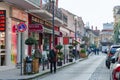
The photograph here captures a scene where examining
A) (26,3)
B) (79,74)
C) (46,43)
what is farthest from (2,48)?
(46,43)

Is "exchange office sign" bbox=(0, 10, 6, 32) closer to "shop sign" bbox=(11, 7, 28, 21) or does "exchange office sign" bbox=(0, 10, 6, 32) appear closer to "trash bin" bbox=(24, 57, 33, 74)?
"shop sign" bbox=(11, 7, 28, 21)

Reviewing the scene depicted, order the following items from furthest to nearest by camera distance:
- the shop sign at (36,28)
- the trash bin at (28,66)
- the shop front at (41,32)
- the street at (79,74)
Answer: the shop front at (41,32)
the shop sign at (36,28)
the trash bin at (28,66)
the street at (79,74)

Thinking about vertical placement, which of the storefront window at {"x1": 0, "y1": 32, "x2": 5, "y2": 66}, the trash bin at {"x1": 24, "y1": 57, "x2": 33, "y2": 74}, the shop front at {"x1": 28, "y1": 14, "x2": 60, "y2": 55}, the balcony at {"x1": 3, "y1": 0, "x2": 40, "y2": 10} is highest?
the balcony at {"x1": 3, "y1": 0, "x2": 40, "y2": 10}

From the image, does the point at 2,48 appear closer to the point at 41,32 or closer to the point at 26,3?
the point at 26,3

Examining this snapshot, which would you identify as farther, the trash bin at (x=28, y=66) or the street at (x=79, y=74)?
the trash bin at (x=28, y=66)

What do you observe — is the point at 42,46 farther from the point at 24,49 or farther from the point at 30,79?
the point at 30,79

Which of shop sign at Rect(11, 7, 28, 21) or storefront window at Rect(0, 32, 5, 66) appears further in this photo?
shop sign at Rect(11, 7, 28, 21)

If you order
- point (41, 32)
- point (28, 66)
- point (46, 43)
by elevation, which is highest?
point (41, 32)

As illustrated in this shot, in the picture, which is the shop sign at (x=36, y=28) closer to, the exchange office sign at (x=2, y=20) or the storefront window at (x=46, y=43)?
the exchange office sign at (x=2, y=20)

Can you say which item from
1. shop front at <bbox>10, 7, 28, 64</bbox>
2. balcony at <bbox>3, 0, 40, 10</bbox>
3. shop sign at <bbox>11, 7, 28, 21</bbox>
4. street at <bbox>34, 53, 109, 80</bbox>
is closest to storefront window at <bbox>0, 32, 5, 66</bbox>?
shop front at <bbox>10, 7, 28, 64</bbox>

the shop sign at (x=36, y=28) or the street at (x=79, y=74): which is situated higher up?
the shop sign at (x=36, y=28)

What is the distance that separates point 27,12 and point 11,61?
629 cm

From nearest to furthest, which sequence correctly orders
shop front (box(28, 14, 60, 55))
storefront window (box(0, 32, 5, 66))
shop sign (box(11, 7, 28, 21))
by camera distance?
1. storefront window (box(0, 32, 5, 66))
2. shop sign (box(11, 7, 28, 21))
3. shop front (box(28, 14, 60, 55))

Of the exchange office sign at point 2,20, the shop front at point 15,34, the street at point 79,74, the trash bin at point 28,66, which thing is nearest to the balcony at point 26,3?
the shop front at point 15,34
